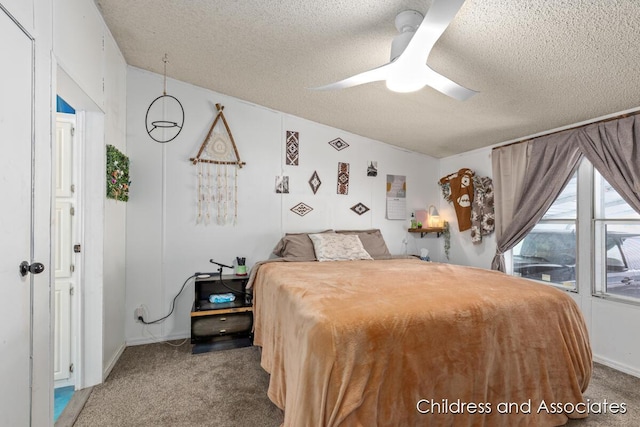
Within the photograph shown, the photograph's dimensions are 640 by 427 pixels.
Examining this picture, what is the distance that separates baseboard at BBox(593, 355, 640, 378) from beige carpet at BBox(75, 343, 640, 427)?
0.23 feet

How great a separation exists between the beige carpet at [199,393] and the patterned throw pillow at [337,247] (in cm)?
117

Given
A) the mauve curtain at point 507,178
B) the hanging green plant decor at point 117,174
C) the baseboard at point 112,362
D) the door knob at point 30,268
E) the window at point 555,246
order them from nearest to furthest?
the door knob at point 30,268 → the baseboard at point 112,362 → the hanging green plant decor at point 117,174 → the window at point 555,246 → the mauve curtain at point 507,178

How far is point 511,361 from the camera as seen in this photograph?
1633mm

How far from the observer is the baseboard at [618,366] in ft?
8.02

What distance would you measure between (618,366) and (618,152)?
1771 mm

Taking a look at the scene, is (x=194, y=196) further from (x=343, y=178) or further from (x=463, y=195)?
(x=463, y=195)

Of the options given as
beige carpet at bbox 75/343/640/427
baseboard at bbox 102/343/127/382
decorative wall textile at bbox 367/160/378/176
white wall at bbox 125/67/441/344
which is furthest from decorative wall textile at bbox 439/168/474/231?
baseboard at bbox 102/343/127/382

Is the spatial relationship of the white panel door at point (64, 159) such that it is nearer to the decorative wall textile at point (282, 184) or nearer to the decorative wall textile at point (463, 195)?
the decorative wall textile at point (282, 184)

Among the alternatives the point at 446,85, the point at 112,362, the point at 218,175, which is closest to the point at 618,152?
the point at 446,85

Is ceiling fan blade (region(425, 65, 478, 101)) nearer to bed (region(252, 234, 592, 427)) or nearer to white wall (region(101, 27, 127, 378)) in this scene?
bed (region(252, 234, 592, 427))

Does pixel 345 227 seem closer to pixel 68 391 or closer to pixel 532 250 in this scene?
pixel 532 250

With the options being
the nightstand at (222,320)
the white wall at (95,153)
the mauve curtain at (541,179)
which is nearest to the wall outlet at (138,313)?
the white wall at (95,153)

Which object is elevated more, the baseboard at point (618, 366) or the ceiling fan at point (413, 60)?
the ceiling fan at point (413, 60)

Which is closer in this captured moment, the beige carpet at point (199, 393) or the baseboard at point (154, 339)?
the beige carpet at point (199, 393)
